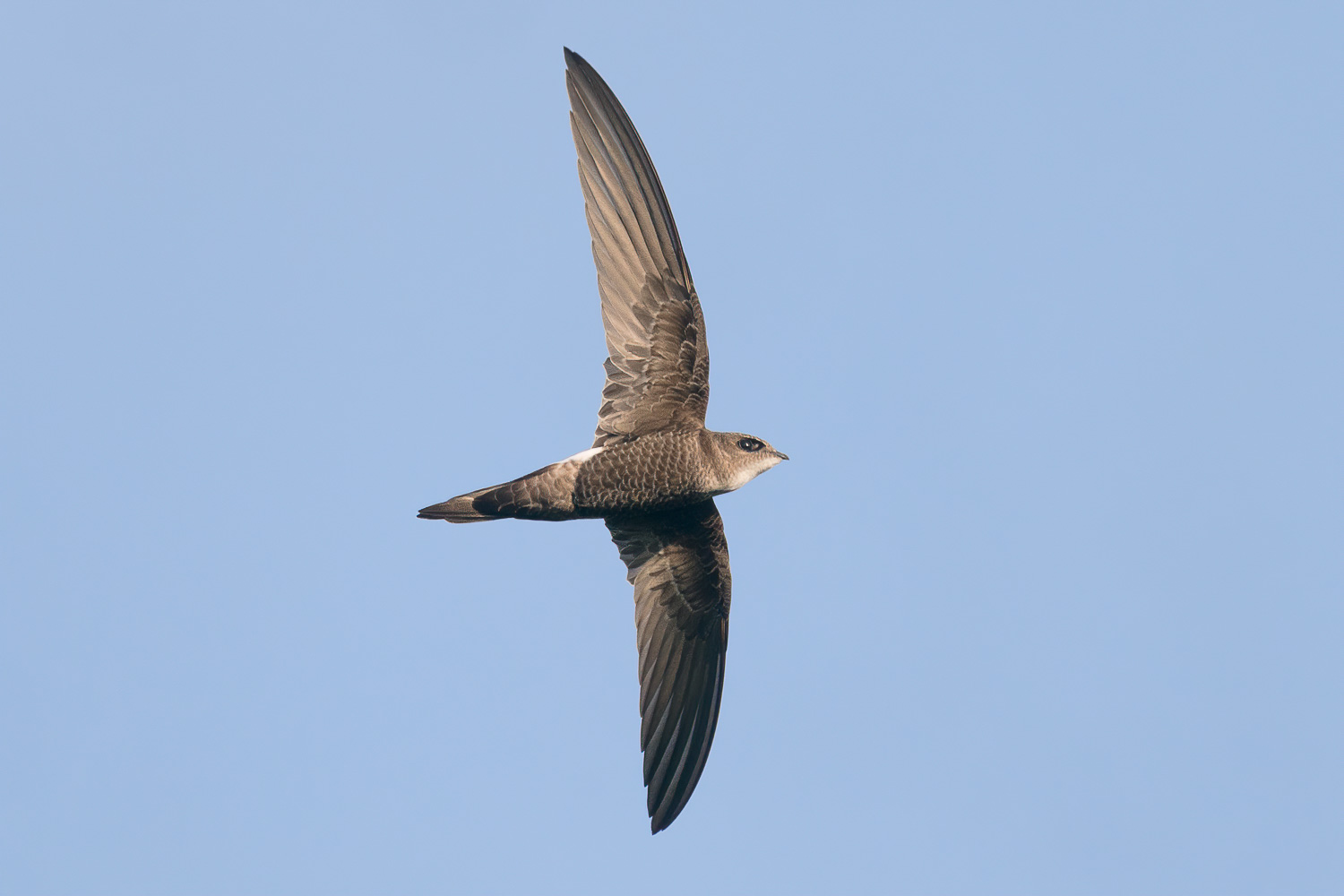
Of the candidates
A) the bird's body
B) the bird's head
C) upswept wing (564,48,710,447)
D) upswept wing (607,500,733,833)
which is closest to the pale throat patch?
the bird's head

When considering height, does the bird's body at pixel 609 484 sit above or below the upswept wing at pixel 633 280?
below

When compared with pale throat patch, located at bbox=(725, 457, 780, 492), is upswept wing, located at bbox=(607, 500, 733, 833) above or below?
below

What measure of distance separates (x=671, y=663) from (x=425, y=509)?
2.84 metres

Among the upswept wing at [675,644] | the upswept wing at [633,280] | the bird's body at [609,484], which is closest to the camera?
the bird's body at [609,484]

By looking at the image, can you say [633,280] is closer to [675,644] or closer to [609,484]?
[609,484]

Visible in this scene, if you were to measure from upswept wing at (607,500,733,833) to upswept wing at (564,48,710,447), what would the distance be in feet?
4.29

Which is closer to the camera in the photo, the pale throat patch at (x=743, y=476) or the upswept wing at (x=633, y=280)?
the upswept wing at (x=633, y=280)

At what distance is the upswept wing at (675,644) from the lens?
12188mm

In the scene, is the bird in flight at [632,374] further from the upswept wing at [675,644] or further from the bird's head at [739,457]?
the upswept wing at [675,644]

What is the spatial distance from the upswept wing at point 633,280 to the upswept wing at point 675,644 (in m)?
1.31

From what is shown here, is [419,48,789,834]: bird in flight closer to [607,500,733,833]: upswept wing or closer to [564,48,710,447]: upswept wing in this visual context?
[564,48,710,447]: upswept wing

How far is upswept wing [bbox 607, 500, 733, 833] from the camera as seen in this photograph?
12.2m

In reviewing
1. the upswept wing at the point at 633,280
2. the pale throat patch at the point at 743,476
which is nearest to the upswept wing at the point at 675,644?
the pale throat patch at the point at 743,476

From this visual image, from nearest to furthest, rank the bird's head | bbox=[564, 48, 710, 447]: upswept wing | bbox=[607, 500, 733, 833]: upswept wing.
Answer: bbox=[564, 48, 710, 447]: upswept wing
the bird's head
bbox=[607, 500, 733, 833]: upswept wing
